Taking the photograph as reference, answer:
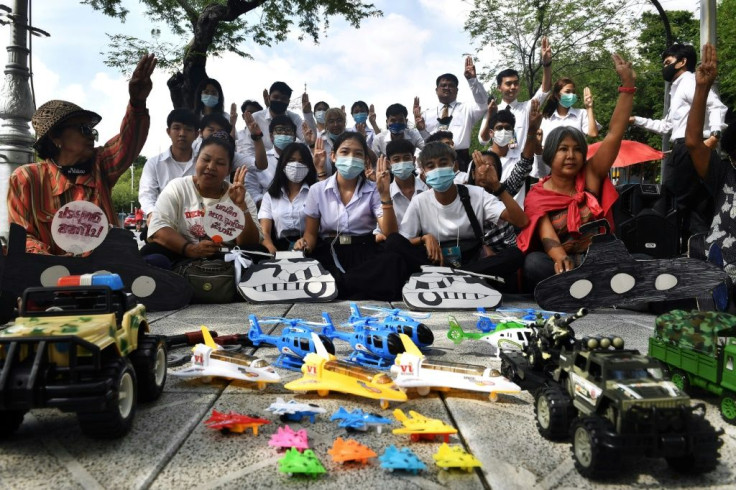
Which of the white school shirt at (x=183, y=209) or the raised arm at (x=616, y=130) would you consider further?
the white school shirt at (x=183, y=209)

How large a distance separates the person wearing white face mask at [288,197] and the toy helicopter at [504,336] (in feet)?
11.4

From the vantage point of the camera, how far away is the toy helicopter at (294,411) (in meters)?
2.43

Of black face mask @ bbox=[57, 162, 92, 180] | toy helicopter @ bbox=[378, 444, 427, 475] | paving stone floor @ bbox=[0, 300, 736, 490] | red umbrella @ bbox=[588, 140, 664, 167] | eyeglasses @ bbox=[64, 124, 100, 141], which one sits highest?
eyeglasses @ bbox=[64, 124, 100, 141]

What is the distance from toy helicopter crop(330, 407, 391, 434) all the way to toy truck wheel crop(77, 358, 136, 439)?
0.84 m

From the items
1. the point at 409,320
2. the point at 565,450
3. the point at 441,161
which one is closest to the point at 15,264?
the point at 409,320

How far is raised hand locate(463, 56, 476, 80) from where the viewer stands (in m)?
8.89

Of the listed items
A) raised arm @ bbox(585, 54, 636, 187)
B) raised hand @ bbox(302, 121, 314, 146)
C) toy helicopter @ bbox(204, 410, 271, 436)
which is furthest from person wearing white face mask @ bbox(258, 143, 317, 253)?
toy helicopter @ bbox(204, 410, 271, 436)

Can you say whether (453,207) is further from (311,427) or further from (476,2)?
(476,2)

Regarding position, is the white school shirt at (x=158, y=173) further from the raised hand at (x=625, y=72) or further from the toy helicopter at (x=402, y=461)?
the toy helicopter at (x=402, y=461)

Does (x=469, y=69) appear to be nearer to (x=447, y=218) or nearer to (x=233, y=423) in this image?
(x=447, y=218)

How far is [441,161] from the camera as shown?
600 centimetres

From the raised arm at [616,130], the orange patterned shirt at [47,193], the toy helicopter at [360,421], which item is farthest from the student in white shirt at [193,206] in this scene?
the toy helicopter at [360,421]

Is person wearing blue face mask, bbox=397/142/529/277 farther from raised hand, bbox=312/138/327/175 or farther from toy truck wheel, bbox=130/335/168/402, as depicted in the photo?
toy truck wheel, bbox=130/335/168/402

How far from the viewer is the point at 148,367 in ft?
8.78
